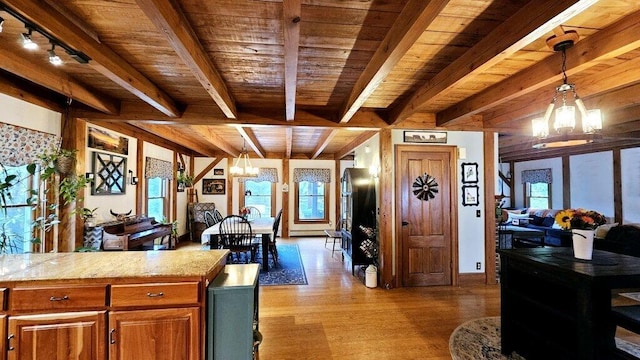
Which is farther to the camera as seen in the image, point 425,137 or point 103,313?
point 425,137

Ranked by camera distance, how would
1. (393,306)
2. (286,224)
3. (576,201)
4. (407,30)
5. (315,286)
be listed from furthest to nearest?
1. (286,224)
2. (576,201)
3. (315,286)
4. (393,306)
5. (407,30)

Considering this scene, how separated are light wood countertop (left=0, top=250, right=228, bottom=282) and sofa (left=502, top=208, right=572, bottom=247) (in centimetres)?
607

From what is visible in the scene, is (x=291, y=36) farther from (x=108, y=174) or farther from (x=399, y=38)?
(x=108, y=174)

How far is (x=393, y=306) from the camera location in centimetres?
347

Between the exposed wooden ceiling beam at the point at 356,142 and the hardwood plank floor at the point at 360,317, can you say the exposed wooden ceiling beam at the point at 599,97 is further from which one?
the hardwood plank floor at the point at 360,317

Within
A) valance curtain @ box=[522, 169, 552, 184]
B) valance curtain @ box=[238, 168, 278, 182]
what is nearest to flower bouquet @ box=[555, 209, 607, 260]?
valance curtain @ box=[238, 168, 278, 182]

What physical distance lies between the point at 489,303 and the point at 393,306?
4.03 ft

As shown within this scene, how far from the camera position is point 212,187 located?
8.34 meters

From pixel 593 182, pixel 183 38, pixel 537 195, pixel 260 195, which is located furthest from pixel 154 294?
pixel 537 195

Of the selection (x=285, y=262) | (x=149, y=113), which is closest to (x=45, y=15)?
(x=149, y=113)

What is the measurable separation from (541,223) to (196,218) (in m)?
8.97

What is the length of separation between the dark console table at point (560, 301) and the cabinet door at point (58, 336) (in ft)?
9.91

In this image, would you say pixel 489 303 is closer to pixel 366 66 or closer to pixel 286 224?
pixel 366 66

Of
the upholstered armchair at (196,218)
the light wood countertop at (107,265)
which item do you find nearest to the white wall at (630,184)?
the light wood countertop at (107,265)
